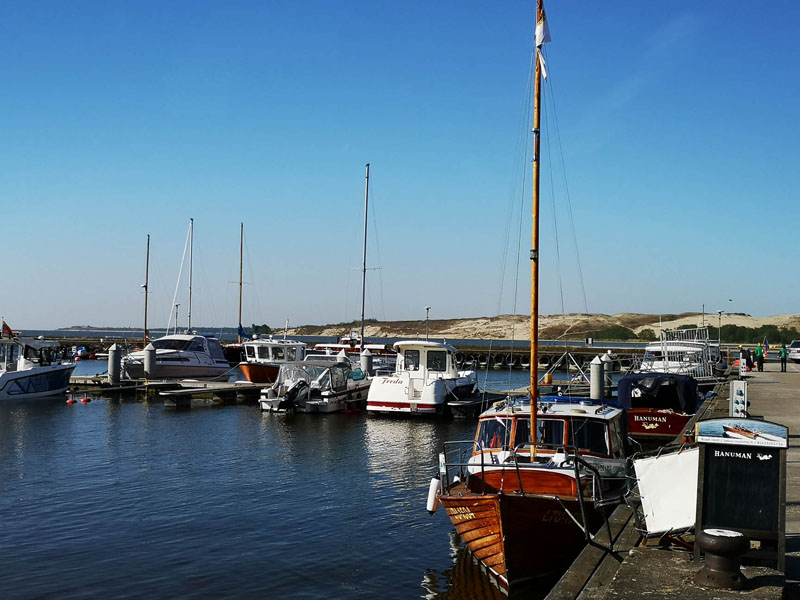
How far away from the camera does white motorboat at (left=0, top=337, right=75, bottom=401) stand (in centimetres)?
3909

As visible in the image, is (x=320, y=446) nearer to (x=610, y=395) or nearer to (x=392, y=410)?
(x=392, y=410)

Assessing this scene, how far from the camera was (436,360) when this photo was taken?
37.4m

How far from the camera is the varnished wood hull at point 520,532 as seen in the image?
11711 millimetres

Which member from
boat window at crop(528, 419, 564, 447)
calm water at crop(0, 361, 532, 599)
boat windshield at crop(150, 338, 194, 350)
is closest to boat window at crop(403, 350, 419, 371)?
calm water at crop(0, 361, 532, 599)

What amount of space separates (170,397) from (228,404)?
2.97m

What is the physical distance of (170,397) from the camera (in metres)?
39.2

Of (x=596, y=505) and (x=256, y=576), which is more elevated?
(x=596, y=505)

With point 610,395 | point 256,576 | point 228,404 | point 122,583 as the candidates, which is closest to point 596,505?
point 256,576

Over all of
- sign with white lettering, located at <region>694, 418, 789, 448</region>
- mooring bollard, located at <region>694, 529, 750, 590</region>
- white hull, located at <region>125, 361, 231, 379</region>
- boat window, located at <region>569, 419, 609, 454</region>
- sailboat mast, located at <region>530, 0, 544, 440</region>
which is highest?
sailboat mast, located at <region>530, 0, 544, 440</region>

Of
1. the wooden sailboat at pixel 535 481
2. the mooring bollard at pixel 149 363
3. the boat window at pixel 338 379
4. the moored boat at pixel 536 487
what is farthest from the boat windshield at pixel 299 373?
the moored boat at pixel 536 487

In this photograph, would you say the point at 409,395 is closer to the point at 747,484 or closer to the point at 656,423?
the point at 656,423

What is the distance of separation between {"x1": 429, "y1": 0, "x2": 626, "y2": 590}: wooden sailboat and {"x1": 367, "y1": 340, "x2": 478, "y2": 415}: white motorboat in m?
18.2

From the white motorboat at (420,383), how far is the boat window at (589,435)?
1943cm

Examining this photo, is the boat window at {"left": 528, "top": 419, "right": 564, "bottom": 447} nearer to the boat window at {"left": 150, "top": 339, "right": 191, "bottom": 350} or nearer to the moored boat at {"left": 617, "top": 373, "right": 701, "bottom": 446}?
the moored boat at {"left": 617, "top": 373, "right": 701, "bottom": 446}
